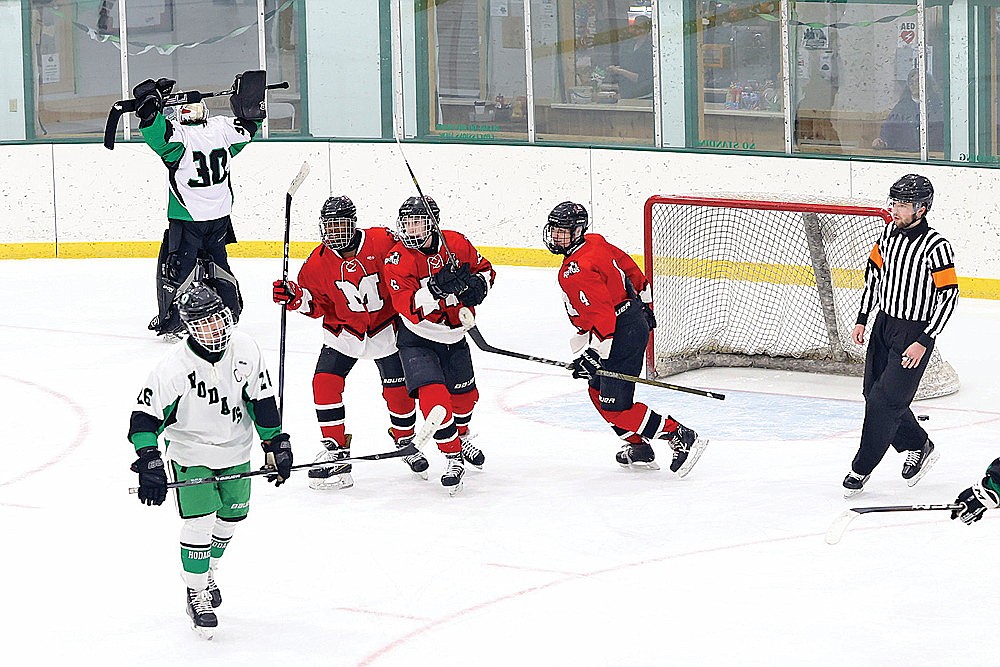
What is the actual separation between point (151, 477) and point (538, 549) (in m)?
1.47

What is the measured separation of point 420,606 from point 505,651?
419 millimetres

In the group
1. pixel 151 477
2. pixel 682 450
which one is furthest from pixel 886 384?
Result: pixel 151 477

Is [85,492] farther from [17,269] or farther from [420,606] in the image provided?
[17,269]

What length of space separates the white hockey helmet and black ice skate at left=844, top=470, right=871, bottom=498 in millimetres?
4000

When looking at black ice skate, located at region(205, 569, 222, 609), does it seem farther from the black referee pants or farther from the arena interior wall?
the arena interior wall

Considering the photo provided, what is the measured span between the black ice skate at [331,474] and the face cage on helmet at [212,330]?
163 centimetres

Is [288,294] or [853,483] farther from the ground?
[288,294]

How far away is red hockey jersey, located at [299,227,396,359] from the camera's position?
551 cm

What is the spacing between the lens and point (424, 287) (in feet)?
17.8

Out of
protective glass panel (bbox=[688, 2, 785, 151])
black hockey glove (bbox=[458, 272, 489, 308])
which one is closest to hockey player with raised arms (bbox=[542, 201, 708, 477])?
black hockey glove (bbox=[458, 272, 489, 308])

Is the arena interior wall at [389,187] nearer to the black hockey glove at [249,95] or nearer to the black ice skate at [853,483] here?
the black hockey glove at [249,95]

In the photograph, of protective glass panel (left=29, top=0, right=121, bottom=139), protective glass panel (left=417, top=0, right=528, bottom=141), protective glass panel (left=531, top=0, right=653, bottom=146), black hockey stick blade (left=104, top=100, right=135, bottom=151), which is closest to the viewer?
black hockey stick blade (left=104, top=100, right=135, bottom=151)

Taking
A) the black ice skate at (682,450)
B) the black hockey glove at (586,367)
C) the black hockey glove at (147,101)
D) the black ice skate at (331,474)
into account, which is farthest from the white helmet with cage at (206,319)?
the black hockey glove at (147,101)

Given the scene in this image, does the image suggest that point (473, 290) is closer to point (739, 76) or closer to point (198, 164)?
point (198, 164)
